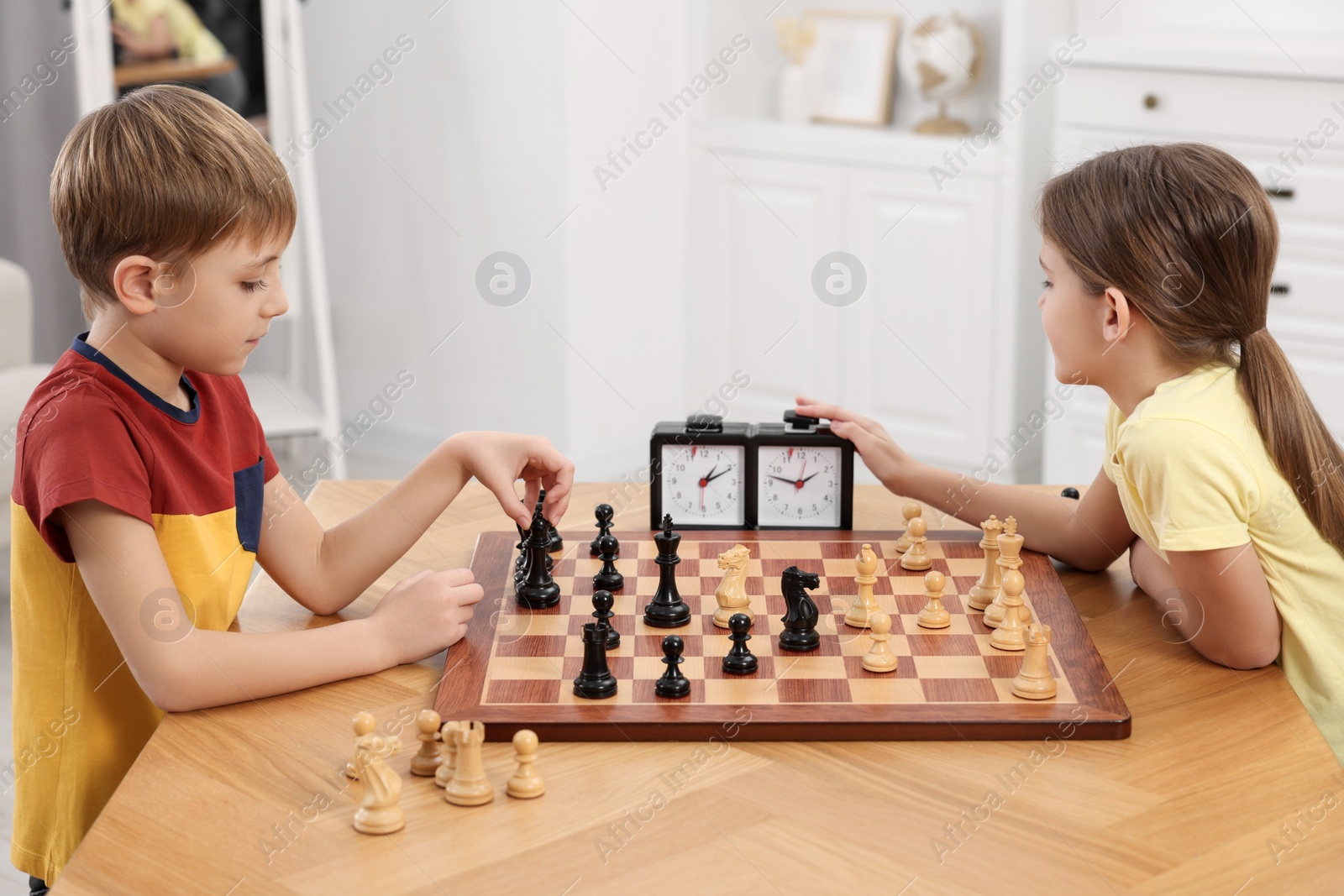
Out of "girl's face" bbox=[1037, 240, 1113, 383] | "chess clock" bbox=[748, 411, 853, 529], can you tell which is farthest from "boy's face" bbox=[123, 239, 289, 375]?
"girl's face" bbox=[1037, 240, 1113, 383]

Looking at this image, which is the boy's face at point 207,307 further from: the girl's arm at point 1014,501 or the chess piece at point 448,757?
the girl's arm at point 1014,501

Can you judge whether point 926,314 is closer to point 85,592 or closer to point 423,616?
point 423,616

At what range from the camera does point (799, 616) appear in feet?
4.76

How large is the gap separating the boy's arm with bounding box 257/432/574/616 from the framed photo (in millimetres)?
3177

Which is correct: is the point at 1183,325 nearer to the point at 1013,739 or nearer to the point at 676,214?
the point at 1013,739

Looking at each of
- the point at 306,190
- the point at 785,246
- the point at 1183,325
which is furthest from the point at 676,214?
the point at 1183,325

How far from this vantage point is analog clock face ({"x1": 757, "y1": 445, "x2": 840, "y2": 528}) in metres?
1.81

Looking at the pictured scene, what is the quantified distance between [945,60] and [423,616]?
3.46 metres

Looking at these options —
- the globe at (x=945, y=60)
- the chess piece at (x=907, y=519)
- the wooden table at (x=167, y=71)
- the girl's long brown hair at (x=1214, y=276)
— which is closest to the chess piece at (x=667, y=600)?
the chess piece at (x=907, y=519)

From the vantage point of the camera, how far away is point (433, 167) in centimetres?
450

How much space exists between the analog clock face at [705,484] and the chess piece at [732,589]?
0.25 m

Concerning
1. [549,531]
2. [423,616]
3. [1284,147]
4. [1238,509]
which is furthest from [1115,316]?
[1284,147]

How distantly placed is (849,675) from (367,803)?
1.64ft

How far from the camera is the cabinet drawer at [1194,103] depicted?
3.54m
